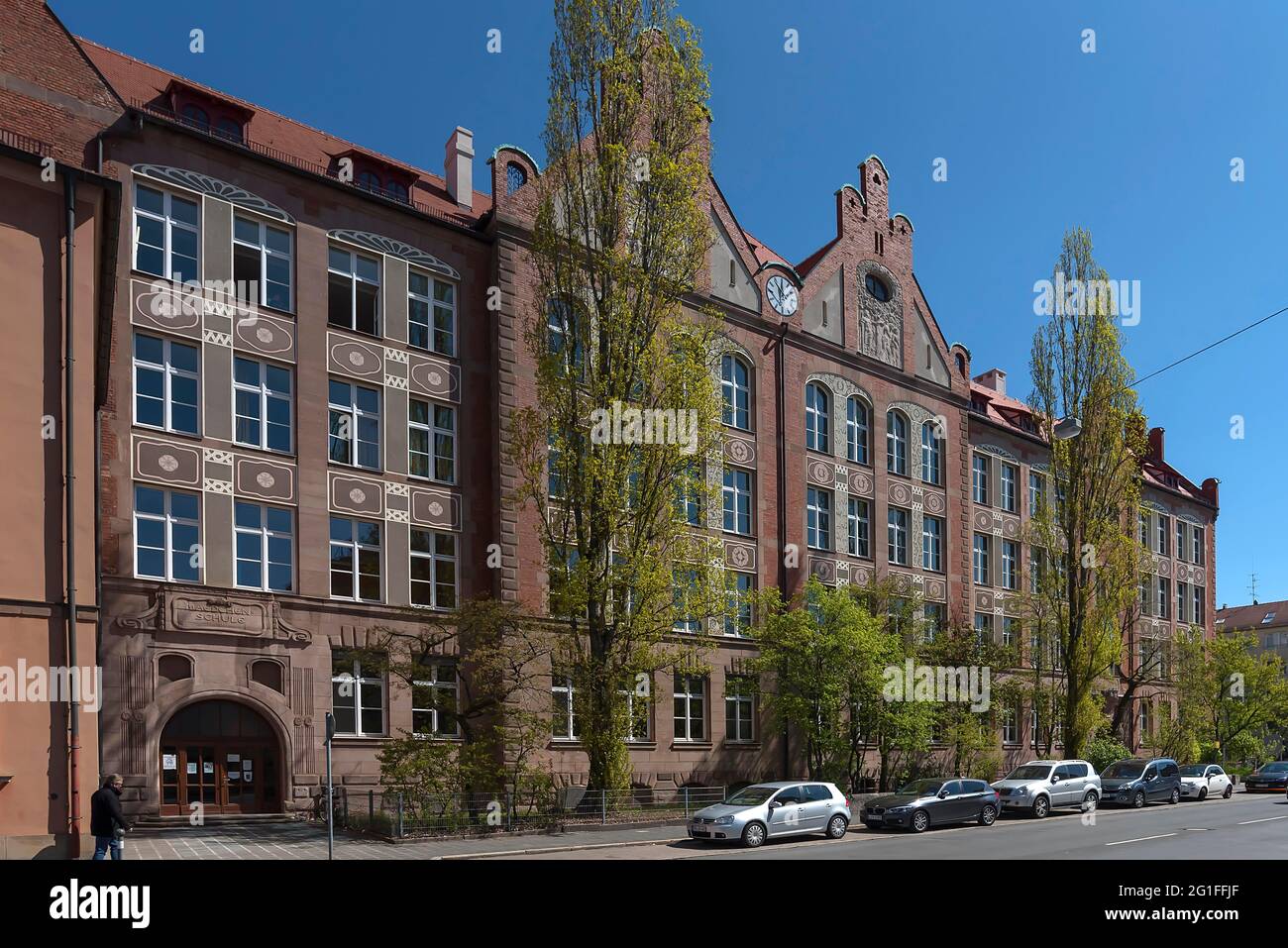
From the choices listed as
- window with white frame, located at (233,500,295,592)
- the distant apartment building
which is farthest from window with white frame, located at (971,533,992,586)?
window with white frame, located at (233,500,295,592)

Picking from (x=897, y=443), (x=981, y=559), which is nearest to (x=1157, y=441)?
(x=981, y=559)

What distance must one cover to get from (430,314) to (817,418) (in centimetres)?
1740

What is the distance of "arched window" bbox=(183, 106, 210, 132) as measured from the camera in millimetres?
28547

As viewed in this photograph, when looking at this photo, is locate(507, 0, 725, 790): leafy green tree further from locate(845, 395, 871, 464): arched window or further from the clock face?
locate(845, 395, 871, 464): arched window

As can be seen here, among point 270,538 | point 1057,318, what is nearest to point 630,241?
point 270,538

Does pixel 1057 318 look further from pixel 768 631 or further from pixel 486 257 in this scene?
pixel 486 257

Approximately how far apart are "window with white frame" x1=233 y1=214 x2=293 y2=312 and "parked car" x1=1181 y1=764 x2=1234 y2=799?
119 feet

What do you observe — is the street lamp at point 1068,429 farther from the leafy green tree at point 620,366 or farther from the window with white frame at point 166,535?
the window with white frame at point 166,535

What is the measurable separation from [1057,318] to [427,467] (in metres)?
29.5

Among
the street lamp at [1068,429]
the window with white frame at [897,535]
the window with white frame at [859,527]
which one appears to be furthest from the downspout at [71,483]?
the window with white frame at [897,535]

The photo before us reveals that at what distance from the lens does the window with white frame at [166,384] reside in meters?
26.3

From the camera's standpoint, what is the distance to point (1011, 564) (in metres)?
52.8

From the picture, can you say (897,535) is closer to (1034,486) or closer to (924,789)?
(1034,486)
